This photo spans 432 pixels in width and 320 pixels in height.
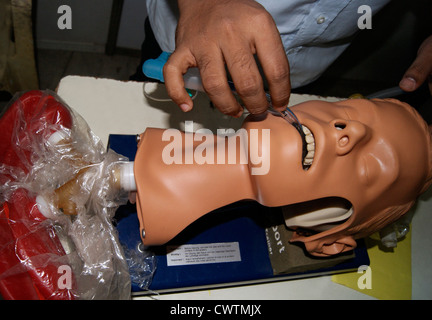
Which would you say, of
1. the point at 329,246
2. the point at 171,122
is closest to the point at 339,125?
the point at 329,246

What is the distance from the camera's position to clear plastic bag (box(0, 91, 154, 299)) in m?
0.82

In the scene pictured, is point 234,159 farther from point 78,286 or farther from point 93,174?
point 78,286

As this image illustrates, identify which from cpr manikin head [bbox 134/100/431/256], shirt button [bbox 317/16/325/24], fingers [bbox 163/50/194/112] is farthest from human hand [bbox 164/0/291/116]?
shirt button [bbox 317/16/325/24]

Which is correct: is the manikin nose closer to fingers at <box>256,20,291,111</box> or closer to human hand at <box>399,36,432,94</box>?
fingers at <box>256,20,291,111</box>

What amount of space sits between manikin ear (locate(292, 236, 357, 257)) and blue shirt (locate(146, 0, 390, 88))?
62 cm

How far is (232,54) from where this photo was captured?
0.76m

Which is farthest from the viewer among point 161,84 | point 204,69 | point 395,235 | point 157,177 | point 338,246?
point 161,84

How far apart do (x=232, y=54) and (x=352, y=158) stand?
369 mm

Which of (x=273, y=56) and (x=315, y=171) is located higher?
(x=273, y=56)

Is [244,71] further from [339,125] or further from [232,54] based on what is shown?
[339,125]

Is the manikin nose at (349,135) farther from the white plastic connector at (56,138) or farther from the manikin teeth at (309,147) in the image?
the white plastic connector at (56,138)

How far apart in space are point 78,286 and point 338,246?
69 cm

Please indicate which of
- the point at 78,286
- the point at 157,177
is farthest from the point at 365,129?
the point at 78,286

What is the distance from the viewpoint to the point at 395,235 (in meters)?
1.24
